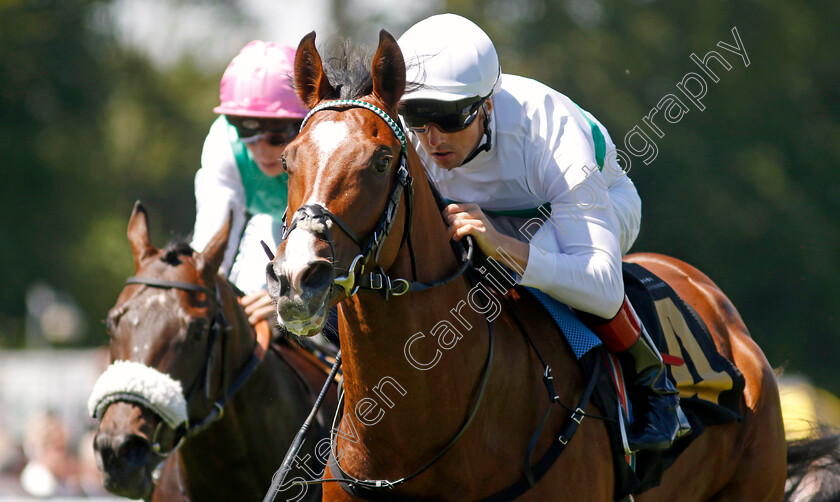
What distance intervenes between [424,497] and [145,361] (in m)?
1.57

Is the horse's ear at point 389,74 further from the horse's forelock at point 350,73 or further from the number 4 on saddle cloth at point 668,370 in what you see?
the number 4 on saddle cloth at point 668,370

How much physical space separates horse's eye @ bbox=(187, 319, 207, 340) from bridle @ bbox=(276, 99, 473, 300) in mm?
1496

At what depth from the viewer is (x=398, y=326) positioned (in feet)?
10.2

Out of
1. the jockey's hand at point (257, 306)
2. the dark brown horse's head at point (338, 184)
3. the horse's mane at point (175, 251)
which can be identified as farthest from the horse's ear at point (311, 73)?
the jockey's hand at point (257, 306)

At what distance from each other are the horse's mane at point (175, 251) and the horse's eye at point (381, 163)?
200 centimetres

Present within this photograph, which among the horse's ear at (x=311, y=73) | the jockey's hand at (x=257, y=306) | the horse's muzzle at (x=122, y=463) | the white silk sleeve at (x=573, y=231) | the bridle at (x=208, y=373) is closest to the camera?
the horse's ear at (x=311, y=73)

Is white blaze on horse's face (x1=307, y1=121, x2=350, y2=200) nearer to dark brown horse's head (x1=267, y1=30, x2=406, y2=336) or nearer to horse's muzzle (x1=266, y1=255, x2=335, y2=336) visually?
dark brown horse's head (x1=267, y1=30, x2=406, y2=336)

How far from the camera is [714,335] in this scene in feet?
15.9

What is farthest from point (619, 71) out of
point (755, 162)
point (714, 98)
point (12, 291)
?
point (12, 291)

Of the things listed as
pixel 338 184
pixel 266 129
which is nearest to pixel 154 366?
pixel 266 129

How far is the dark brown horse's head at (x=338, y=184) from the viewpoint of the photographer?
106 inches

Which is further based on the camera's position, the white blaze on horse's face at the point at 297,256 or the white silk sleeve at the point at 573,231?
the white silk sleeve at the point at 573,231

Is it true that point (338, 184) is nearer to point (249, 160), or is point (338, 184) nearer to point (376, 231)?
point (376, 231)

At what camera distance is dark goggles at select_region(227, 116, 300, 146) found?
5.44 m
